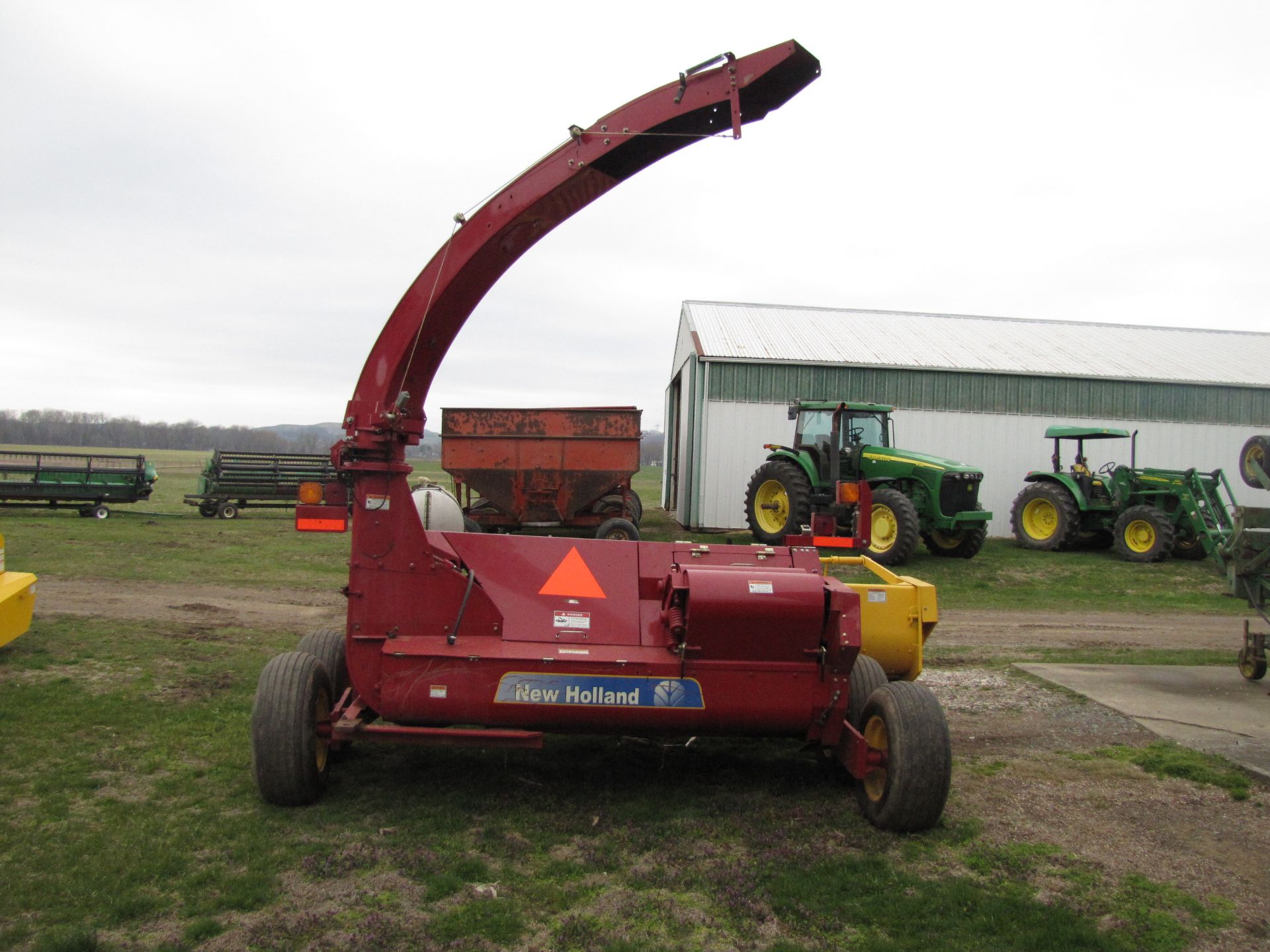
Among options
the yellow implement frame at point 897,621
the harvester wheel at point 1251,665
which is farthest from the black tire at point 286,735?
the harvester wheel at point 1251,665

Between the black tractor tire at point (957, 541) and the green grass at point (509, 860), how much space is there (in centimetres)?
1018

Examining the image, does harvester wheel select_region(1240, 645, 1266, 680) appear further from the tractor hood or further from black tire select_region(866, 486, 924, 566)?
the tractor hood

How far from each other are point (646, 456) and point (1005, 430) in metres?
48.6

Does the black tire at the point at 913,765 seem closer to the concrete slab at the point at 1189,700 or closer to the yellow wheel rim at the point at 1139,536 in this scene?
the concrete slab at the point at 1189,700

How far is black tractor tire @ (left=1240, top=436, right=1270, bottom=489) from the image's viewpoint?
813cm

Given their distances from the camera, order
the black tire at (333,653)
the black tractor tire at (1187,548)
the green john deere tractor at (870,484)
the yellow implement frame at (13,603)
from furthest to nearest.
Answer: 1. the black tractor tire at (1187,548)
2. the green john deere tractor at (870,484)
3. the yellow implement frame at (13,603)
4. the black tire at (333,653)

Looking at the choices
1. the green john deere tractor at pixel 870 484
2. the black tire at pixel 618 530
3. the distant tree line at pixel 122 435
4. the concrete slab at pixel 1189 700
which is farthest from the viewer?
the distant tree line at pixel 122 435

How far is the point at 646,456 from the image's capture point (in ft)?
223

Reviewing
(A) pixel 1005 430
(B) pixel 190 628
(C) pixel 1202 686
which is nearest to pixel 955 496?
(A) pixel 1005 430

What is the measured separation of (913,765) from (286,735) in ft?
9.16

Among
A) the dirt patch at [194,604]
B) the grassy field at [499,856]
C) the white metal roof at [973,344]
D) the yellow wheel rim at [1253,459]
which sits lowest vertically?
the grassy field at [499,856]

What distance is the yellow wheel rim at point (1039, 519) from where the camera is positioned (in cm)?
1681

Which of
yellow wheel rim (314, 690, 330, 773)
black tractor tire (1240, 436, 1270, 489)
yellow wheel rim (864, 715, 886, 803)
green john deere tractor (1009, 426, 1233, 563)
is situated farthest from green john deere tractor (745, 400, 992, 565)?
yellow wheel rim (314, 690, 330, 773)

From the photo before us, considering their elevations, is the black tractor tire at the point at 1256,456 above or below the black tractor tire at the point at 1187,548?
above
